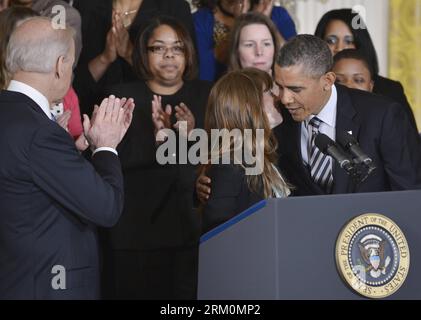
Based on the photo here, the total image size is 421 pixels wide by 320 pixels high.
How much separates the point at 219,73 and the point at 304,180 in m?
1.45

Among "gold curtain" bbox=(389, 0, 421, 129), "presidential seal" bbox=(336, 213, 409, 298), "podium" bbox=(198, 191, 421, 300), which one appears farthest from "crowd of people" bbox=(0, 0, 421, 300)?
"gold curtain" bbox=(389, 0, 421, 129)

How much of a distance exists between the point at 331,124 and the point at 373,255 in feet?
3.28

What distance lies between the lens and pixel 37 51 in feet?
9.09

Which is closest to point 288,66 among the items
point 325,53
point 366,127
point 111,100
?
point 325,53

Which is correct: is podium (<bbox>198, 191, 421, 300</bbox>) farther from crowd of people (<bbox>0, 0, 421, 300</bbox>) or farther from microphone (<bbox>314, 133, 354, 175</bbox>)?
crowd of people (<bbox>0, 0, 421, 300</bbox>)

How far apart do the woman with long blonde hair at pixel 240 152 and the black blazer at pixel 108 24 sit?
52.2 inches

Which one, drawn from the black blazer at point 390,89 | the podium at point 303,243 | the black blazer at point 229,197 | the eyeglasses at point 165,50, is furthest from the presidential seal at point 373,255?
the black blazer at point 390,89

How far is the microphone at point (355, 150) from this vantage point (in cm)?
260

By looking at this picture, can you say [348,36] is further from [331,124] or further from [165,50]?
[331,124]

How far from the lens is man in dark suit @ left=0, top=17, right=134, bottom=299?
2.70m

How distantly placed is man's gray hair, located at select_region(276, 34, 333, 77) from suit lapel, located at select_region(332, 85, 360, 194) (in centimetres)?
12

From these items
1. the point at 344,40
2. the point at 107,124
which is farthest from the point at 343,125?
the point at 344,40

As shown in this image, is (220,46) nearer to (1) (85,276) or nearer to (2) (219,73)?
(2) (219,73)

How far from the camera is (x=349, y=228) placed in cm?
249
